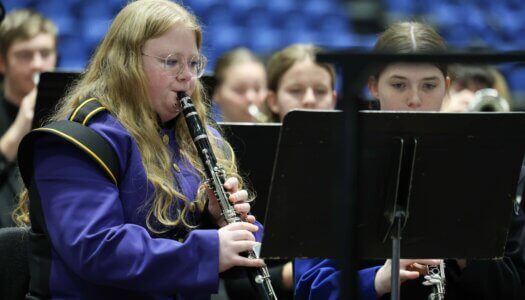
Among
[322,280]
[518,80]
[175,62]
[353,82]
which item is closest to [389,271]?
[322,280]

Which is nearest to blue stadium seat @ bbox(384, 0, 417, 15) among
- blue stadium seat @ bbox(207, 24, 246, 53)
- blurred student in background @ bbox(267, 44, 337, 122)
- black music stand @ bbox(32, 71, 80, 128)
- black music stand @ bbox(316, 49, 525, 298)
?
blue stadium seat @ bbox(207, 24, 246, 53)

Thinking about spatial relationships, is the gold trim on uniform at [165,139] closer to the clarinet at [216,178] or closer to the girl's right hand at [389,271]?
the clarinet at [216,178]

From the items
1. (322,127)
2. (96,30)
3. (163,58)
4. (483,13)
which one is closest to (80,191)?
(163,58)

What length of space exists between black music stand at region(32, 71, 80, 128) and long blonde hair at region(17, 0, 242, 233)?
1.55 feet

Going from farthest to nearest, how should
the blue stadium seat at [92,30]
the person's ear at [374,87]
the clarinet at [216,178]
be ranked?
1. the blue stadium seat at [92,30]
2. the person's ear at [374,87]
3. the clarinet at [216,178]

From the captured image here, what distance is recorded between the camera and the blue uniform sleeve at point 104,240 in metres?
2.01

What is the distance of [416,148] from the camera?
1908 millimetres

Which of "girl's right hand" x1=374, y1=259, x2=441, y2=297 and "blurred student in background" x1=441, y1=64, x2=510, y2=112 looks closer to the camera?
"girl's right hand" x1=374, y1=259, x2=441, y2=297

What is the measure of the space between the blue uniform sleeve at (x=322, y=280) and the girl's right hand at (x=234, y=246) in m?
0.29

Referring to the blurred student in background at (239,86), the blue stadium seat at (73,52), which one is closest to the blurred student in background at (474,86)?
the blurred student in background at (239,86)

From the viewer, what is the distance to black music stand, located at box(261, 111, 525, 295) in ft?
6.09

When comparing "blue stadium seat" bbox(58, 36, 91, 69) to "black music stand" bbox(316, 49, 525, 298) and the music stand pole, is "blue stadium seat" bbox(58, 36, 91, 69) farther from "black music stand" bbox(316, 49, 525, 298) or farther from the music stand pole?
"black music stand" bbox(316, 49, 525, 298)

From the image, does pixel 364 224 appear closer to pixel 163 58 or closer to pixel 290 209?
pixel 290 209

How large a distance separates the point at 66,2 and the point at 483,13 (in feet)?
11.0
